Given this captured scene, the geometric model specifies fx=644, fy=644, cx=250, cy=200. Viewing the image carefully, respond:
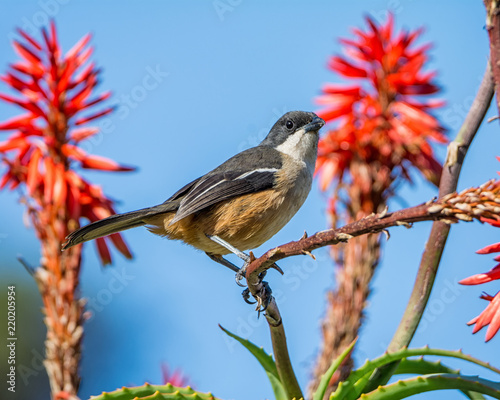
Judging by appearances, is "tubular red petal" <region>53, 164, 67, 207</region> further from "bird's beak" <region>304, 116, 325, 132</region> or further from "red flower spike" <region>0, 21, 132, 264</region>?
"bird's beak" <region>304, 116, 325, 132</region>

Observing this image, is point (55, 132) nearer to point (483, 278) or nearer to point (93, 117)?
point (93, 117)

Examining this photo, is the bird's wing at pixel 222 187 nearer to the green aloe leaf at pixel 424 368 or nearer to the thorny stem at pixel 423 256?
the thorny stem at pixel 423 256

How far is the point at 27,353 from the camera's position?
24.9 feet

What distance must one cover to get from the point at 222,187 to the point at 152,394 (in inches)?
84.6

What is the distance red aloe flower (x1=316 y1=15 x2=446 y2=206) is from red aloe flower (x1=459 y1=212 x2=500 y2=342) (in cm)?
177

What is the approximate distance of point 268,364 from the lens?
2299mm

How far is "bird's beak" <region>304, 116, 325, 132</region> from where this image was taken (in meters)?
4.28

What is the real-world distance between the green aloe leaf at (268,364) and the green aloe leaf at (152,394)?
25cm

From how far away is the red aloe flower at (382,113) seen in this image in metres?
3.95

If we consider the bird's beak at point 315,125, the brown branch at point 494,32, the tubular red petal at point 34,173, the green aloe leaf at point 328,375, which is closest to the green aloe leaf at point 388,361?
the green aloe leaf at point 328,375

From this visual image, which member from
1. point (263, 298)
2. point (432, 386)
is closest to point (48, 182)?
point (263, 298)

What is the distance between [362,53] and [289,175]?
1012 mm

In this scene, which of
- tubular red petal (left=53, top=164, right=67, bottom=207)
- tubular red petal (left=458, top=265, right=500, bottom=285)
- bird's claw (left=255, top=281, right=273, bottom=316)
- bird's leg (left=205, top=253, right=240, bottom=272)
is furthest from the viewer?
bird's leg (left=205, top=253, right=240, bottom=272)

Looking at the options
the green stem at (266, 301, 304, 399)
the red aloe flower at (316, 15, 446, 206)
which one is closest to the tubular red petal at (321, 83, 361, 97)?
the red aloe flower at (316, 15, 446, 206)
